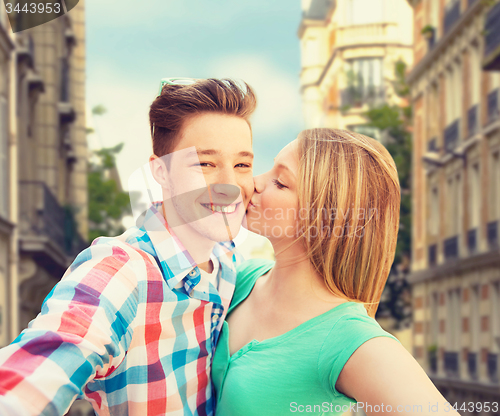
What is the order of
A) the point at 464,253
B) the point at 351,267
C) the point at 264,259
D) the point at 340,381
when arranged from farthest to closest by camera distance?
the point at 464,253
the point at 264,259
the point at 351,267
the point at 340,381

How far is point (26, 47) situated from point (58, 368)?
11.8 meters

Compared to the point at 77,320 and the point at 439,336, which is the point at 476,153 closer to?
the point at 439,336

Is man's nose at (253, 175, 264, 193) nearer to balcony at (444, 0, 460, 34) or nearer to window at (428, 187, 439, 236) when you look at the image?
balcony at (444, 0, 460, 34)

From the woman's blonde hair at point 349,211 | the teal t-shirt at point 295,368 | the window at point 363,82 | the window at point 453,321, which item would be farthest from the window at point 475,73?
the teal t-shirt at point 295,368

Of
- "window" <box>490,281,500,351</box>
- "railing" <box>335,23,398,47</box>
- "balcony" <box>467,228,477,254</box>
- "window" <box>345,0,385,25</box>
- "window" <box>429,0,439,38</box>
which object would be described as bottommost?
"window" <box>490,281,500,351</box>

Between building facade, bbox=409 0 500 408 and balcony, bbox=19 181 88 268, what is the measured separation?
30.5ft

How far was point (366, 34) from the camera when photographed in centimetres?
2988

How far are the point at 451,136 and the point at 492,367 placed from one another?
6890mm

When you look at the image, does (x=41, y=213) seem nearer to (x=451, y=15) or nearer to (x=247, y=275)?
(x=247, y=275)

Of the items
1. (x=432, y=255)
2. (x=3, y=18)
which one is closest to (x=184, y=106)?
(x=3, y=18)

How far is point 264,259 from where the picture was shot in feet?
9.68

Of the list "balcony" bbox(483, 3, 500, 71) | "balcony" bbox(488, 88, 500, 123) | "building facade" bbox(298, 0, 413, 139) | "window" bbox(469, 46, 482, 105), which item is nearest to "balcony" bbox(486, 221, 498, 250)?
"balcony" bbox(488, 88, 500, 123)

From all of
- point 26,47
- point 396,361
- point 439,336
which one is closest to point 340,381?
point 396,361

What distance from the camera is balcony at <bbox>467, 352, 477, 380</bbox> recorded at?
55.6ft
